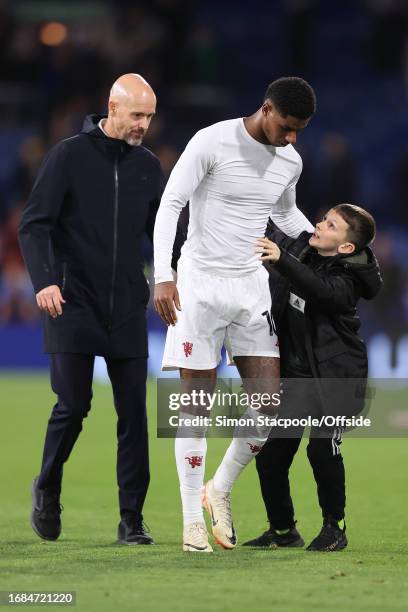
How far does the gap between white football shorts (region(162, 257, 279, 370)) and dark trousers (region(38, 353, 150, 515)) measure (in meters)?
0.31

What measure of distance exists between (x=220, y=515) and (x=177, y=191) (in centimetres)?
153

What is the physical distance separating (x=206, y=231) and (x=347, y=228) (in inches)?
26.0

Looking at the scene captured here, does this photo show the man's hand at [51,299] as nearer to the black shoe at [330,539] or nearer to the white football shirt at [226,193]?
the white football shirt at [226,193]

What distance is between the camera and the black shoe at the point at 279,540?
6.54 meters

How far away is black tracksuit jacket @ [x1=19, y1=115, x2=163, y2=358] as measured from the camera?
21.6 ft

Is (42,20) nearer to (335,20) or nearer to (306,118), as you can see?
(335,20)

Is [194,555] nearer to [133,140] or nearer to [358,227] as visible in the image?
[358,227]

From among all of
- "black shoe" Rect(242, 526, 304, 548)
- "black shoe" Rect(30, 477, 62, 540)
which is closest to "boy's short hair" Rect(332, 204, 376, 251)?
"black shoe" Rect(242, 526, 304, 548)

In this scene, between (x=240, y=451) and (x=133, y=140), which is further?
(x=133, y=140)

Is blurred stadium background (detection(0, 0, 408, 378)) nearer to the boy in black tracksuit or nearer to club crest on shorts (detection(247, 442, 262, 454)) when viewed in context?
the boy in black tracksuit

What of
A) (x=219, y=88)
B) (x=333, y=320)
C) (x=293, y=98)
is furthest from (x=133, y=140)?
(x=219, y=88)

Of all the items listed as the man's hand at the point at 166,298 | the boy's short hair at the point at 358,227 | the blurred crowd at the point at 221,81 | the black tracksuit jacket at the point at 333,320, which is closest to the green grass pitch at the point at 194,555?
the black tracksuit jacket at the point at 333,320

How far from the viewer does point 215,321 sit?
6.35 m

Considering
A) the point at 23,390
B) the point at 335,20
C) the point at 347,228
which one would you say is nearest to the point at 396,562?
the point at 347,228
